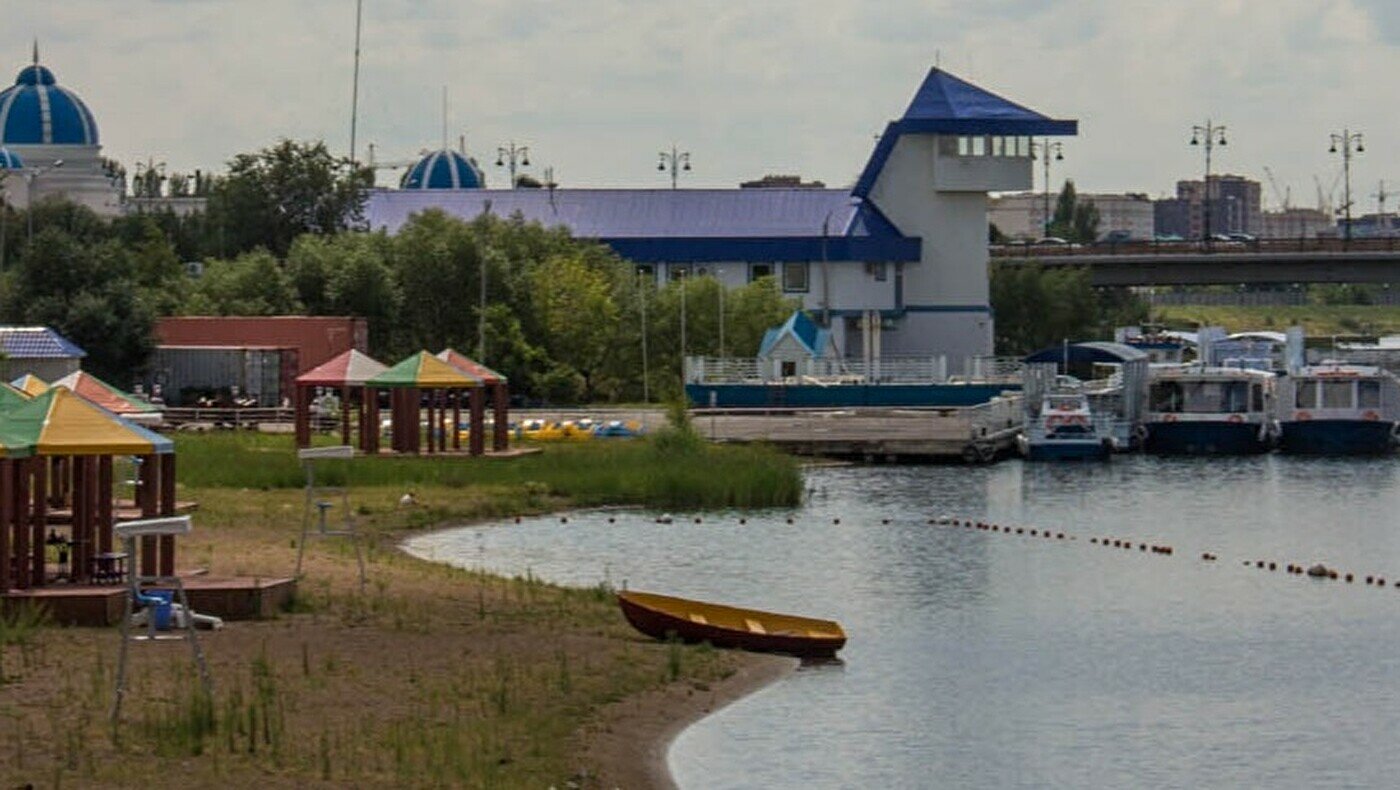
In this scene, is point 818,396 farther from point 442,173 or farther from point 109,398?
point 442,173

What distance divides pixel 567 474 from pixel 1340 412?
135ft

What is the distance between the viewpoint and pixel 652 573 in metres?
56.5

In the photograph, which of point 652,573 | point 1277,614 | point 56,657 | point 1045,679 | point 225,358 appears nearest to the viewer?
point 56,657

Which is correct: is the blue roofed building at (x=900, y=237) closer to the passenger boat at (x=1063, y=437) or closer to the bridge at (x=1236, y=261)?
the bridge at (x=1236, y=261)

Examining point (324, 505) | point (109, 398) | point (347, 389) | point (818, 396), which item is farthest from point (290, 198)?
point (324, 505)

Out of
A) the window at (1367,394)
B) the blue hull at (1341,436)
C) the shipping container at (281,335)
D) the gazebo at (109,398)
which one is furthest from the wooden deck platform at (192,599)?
the window at (1367,394)

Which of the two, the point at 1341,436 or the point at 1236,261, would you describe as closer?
the point at 1341,436

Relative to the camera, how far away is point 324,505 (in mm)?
44500

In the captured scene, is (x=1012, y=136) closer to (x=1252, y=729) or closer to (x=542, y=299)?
(x=542, y=299)

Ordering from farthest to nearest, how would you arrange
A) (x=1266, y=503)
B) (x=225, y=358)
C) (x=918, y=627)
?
(x=225, y=358), (x=1266, y=503), (x=918, y=627)

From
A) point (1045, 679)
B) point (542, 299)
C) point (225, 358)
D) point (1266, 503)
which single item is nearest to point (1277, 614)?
point (1045, 679)

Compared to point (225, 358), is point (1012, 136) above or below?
above

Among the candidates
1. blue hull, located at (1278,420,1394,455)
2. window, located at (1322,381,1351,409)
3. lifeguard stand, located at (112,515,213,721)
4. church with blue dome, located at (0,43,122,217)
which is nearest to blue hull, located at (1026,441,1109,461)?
blue hull, located at (1278,420,1394,455)

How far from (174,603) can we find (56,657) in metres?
3.20
